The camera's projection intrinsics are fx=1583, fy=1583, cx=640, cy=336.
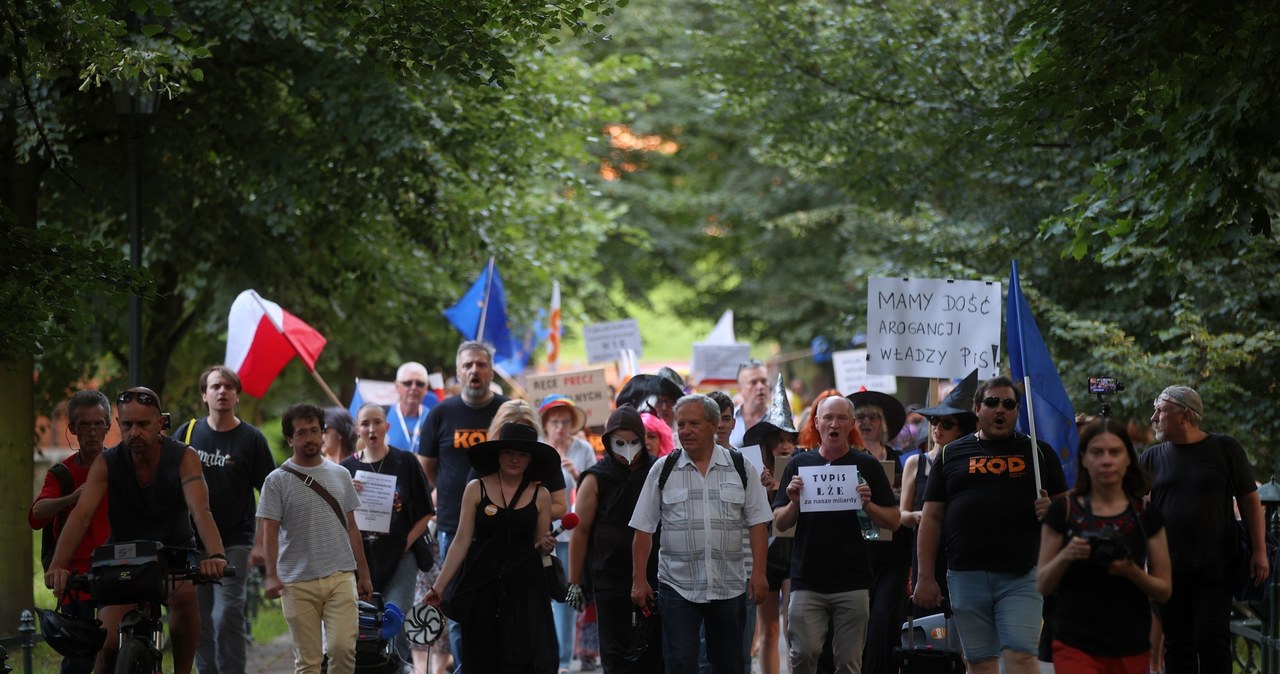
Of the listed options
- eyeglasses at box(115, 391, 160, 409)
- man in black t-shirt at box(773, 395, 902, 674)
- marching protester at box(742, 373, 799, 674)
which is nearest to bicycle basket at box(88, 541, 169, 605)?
eyeglasses at box(115, 391, 160, 409)

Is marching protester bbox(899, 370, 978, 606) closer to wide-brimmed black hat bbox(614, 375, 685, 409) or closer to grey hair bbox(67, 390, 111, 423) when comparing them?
wide-brimmed black hat bbox(614, 375, 685, 409)

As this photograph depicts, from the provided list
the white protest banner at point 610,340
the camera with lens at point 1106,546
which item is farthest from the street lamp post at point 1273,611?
the white protest banner at point 610,340

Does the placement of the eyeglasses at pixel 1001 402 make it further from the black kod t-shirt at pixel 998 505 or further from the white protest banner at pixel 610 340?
the white protest banner at pixel 610 340

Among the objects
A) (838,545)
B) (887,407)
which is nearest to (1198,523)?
(838,545)

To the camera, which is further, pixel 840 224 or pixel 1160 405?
pixel 840 224

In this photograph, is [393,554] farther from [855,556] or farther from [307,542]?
[855,556]

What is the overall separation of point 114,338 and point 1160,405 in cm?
1262

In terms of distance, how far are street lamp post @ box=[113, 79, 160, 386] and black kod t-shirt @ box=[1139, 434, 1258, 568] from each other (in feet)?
24.0

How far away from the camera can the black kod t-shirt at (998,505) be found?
27.8ft

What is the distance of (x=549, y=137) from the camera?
18.2 metres

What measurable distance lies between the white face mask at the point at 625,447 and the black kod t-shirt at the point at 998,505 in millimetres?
1903

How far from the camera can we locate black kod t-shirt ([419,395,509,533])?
11305mm

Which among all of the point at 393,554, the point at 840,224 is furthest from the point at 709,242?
the point at 393,554

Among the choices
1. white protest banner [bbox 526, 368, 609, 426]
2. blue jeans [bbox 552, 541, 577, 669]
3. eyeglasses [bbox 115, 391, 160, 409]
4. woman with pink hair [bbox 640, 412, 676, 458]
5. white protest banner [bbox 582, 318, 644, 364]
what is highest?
white protest banner [bbox 582, 318, 644, 364]
